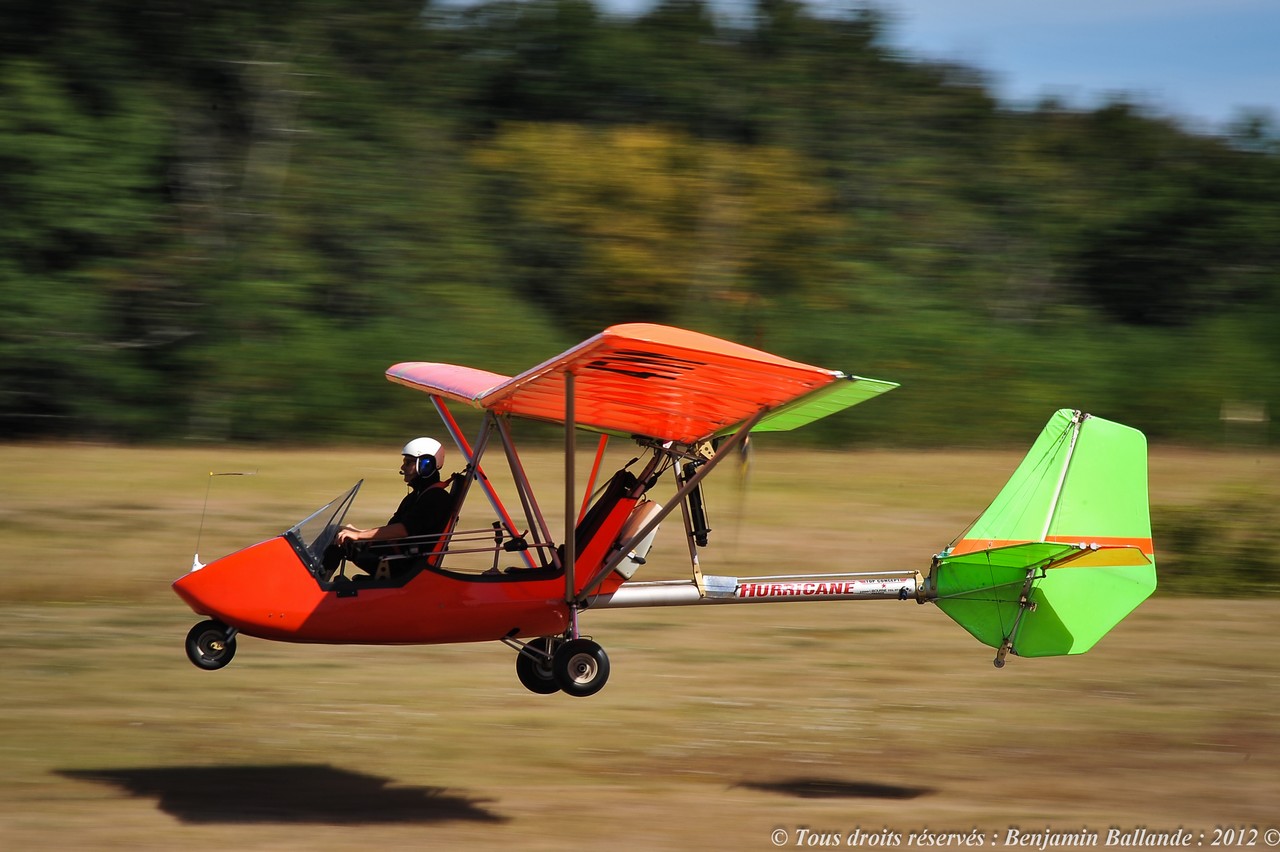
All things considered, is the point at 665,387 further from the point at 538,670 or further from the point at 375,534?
the point at 538,670

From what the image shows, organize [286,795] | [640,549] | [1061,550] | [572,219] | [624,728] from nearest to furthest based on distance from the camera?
[640,549] → [1061,550] → [286,795] → [624,728] → [572,219]

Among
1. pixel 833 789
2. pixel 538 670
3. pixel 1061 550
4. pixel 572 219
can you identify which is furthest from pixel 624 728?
pixel 572 219

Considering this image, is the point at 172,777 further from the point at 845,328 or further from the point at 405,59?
the point at 405,59

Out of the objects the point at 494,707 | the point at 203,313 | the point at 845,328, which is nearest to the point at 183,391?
the point at 203,313

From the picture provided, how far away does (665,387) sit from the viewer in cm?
992

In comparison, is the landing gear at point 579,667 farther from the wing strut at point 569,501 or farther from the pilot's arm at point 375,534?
the pilot's arm at point 375,534

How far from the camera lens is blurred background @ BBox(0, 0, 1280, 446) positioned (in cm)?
2878

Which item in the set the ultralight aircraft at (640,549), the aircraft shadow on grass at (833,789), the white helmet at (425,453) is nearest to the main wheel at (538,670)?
the ultralight aircraft at (640,549)

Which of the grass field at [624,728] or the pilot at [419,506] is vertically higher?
the pilot at [419,506]

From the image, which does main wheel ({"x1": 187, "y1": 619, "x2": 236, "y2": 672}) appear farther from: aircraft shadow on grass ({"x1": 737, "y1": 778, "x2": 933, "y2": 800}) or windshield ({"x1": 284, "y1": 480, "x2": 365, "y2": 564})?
aircraft shadow on grass ({"x1": 737, "y1": 778, "x2": 933, "y2": 800})

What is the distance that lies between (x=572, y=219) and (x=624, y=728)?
820 inches

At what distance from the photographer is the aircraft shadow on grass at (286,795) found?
1112 cm

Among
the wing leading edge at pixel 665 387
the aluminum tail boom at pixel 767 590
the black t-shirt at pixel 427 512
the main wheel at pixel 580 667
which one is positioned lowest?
Answer: the main wheel at pixel 580 667

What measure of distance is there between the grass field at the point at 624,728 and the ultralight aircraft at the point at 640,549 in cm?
159
